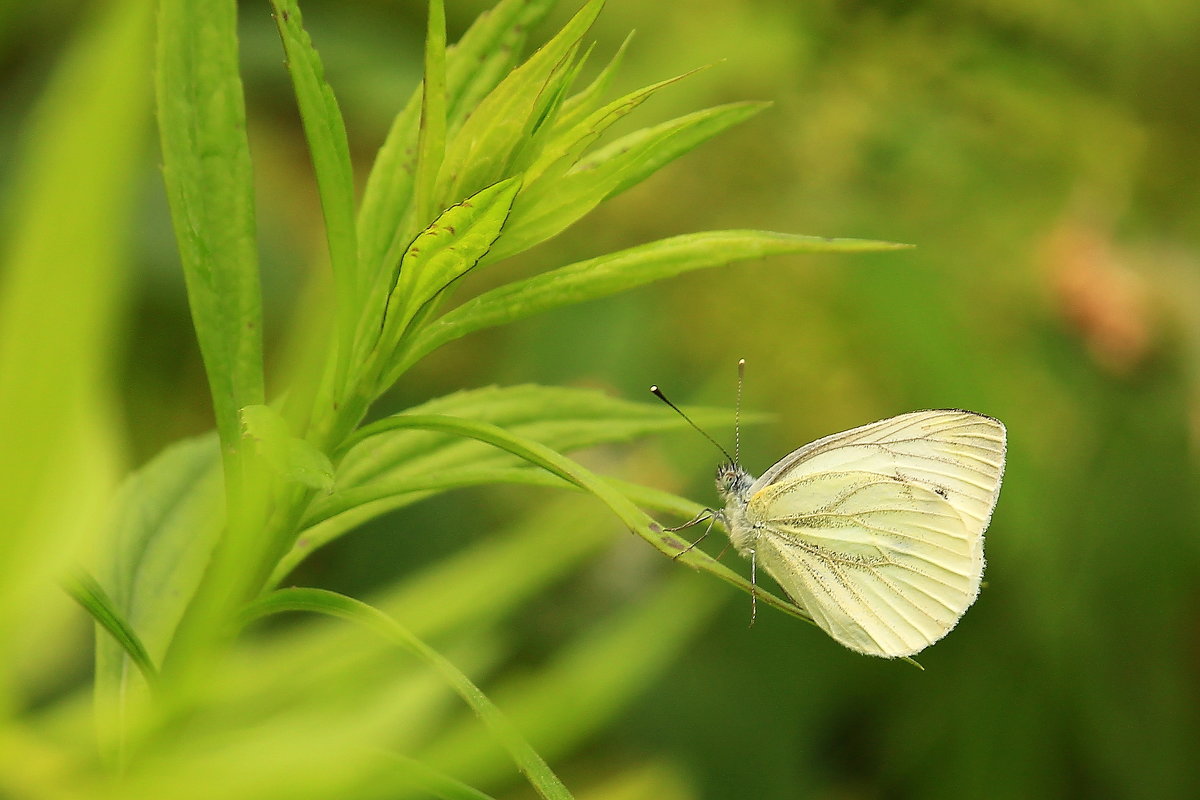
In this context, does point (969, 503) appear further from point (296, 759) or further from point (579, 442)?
point (296, 759)

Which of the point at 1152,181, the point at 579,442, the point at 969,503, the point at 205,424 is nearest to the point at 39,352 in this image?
the point at 579,442

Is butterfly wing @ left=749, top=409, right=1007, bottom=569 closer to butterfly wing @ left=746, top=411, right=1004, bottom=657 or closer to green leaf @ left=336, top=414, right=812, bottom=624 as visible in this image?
butterfly wing @ left=746, top=411, right=1004, bottom=657

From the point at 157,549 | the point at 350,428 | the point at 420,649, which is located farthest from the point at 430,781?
the point at 157,549

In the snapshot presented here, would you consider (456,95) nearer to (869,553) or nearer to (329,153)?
(329,153)

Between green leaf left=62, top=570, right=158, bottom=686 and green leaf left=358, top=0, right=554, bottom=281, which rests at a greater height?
green leaf left=358, top=0, right=554, bottom=281

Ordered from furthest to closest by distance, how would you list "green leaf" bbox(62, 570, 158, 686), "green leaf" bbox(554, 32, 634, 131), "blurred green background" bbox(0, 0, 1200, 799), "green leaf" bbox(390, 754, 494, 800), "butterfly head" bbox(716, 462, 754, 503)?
1. "blurred green background" bbox(0, 0, 1200, 799)
2. "butterfly head" bbox(716, 462, 754, 503)
3. "green leaf" bbox(554, 32, 634, 131)
4. "green leaf" bbox(62, 570, 158, 686)
5. "green leaf" bbox(390, 754, 494, 800)

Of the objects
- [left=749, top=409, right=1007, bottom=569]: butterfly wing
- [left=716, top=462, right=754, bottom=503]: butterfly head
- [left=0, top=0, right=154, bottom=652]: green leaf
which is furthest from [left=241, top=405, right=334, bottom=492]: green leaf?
[left=716, top=462, right=754, bottom=503]: butterfly head

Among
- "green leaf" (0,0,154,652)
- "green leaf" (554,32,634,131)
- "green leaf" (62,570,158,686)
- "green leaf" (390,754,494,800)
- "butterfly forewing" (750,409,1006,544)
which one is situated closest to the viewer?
"green leaf" (0,0,154,652)

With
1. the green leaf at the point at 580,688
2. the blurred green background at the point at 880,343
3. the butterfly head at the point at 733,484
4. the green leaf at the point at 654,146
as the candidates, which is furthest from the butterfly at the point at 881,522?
the green leaf at the point at 654,146
